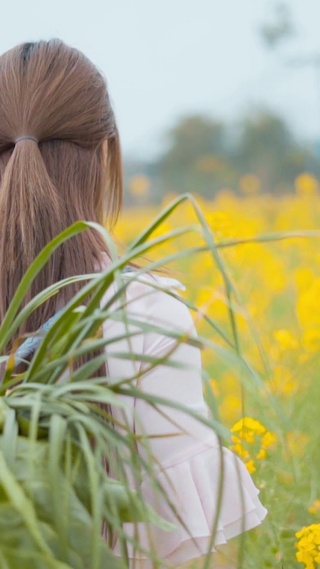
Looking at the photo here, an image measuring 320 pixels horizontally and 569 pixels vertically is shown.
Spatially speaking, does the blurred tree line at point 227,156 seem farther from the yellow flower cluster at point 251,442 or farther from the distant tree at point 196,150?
the yellow flower cluster at point 251,442

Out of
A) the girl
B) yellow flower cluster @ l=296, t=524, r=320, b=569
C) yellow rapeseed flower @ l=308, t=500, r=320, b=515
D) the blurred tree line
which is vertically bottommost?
yellow rapeseed flower @ l=308, t=500, r=320, b=515

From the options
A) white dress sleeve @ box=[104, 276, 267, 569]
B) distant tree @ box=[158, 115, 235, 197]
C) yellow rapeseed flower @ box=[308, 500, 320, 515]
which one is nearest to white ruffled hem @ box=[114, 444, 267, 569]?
white dress sleeve @ box=[104, 276, 267, 569]

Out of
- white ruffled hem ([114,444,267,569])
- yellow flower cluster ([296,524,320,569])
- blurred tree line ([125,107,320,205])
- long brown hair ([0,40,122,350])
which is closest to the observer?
white ruffled hem ([114,444,267,569])

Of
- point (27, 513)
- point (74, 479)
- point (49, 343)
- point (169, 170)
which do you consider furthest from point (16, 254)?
point (169, 170)

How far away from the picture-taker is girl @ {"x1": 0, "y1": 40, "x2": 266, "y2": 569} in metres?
1.39

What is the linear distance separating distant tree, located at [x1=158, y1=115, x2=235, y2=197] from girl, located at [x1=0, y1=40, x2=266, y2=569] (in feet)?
55.4

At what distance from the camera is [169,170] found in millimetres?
21188

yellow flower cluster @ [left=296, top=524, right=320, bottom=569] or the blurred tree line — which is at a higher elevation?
the blurred tree line

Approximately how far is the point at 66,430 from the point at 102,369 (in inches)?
20.2

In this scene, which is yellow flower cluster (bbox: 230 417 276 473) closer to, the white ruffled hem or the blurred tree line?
the white ruffled hem

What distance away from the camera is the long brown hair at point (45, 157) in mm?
1479

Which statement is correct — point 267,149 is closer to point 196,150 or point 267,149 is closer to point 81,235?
point 196,150

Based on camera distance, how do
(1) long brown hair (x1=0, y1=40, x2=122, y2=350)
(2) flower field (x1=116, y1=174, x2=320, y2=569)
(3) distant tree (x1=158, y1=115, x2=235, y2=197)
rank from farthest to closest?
(3) distant tree (x1=158, y1=115, x2=235, y2=197), (1) long brown hair (x1=0, y1=40, x2=122, y2=350), (2) flower field (x1=116, y1=174, x2=320, y2=569)

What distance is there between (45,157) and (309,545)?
2.42 feet
